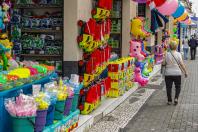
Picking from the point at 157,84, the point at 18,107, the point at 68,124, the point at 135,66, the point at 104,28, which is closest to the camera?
the point at 18,107

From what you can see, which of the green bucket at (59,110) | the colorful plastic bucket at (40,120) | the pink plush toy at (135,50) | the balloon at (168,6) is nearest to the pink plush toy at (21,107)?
the colorful plastic bucket at (40,120)

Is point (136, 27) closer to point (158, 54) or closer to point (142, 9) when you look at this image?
point (142, 9)

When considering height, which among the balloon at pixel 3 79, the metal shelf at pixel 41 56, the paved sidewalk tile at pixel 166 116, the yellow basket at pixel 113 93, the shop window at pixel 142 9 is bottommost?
the paved sidewalk tile at pixel 166 116

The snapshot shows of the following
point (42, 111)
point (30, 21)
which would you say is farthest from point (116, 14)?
point (42, 111)

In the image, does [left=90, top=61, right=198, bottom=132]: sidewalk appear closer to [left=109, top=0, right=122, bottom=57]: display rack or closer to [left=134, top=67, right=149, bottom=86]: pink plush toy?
[left=134, top=67, right=149, bottom=86]: pink plush toy

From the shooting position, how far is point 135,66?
13.2 meters

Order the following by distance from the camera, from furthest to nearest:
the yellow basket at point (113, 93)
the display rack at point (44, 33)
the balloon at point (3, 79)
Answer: the yellow basket at point (113, 93) → the display rack at point (44, 33) → the balloon at point (3, 79)

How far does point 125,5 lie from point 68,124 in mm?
7616

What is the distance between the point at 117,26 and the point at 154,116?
4.85 m

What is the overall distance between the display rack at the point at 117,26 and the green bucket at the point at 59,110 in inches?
299

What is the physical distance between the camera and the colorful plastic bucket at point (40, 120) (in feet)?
17.7

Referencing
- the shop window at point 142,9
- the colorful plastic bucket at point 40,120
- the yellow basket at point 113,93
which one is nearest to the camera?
the colorful plastic bucket at point 40,120

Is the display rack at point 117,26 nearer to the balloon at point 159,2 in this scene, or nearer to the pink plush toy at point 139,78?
the pink plush toy at point 139,78

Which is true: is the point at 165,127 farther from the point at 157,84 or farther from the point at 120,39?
the point at 157,84
